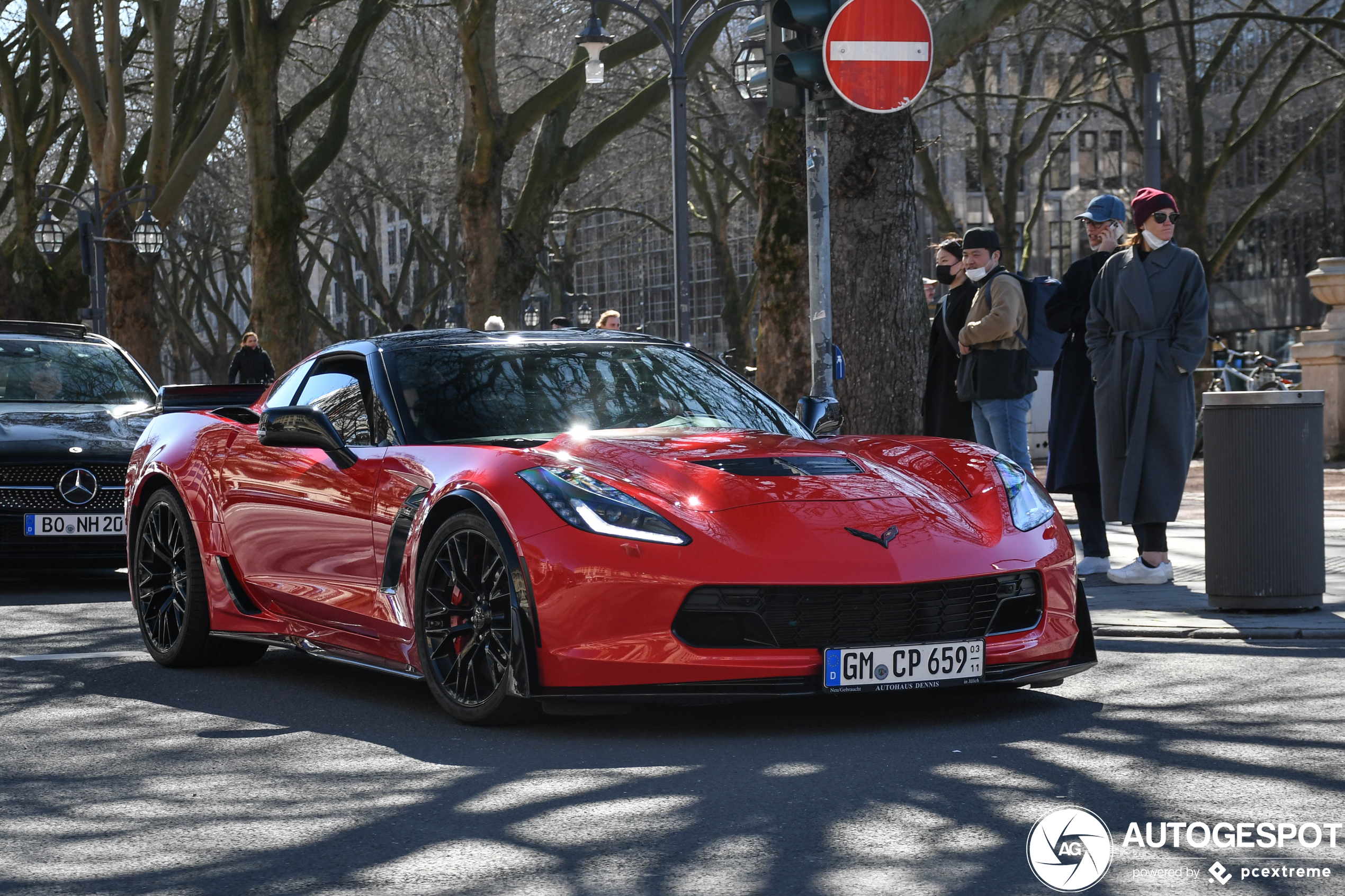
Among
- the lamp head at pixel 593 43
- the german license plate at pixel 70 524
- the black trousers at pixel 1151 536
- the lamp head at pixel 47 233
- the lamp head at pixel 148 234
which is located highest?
the lamp head at pixel 593 43

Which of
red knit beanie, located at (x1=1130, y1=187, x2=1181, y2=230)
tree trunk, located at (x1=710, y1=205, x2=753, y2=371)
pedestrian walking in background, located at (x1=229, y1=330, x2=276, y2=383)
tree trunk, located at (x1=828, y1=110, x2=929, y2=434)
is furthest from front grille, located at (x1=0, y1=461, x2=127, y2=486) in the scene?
tree trunk, located at (x1=710, y1=205, x2=753, y2=371)

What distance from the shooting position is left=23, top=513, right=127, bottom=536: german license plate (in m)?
10.9

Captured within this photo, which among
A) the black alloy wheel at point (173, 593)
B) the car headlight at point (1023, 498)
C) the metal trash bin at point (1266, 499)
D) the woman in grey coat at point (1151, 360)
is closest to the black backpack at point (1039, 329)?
the woman in grey coat at point (1151, 360)

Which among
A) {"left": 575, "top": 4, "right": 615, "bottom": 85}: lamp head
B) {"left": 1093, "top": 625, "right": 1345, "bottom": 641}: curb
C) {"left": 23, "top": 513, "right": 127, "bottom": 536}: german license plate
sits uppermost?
{"left": 575, "top": 4, "right": 615, "bottom": 85}: lamp head

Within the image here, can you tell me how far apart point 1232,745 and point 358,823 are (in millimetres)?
2478

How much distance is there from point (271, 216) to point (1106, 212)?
599 inches

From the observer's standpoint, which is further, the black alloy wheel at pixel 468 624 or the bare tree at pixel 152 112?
the bare tree at pixel 152 112

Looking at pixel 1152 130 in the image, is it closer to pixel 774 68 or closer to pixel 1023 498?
pixel 774 68

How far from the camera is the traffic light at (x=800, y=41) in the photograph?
9.15m

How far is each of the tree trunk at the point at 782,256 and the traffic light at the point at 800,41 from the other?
5.07 m

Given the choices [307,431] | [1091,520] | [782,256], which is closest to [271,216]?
[782,256]

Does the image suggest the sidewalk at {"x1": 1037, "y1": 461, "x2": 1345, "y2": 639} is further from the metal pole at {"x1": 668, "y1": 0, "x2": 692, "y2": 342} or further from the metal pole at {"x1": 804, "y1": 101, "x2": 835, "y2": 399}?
the metal pole at {"x1": 668, "y1": 0, "x2": 692, "y2": 342}

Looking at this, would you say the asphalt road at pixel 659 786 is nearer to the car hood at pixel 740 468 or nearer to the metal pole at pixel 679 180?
the car hood at pixel 740 468

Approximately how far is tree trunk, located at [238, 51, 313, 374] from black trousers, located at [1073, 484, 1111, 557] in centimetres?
1403
